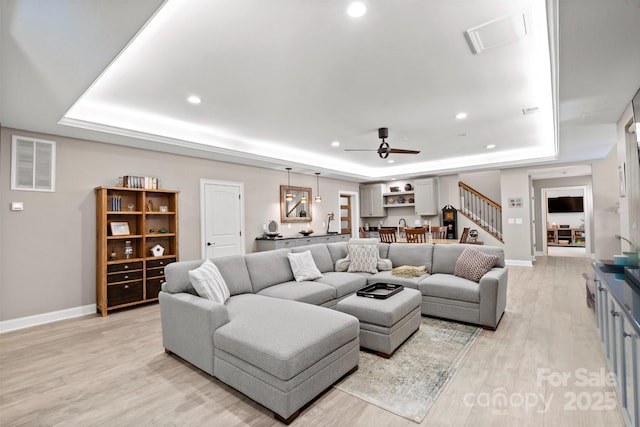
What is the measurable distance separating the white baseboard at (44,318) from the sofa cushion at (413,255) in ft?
14.7

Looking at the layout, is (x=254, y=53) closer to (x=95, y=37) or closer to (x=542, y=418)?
(x=95, y=37)

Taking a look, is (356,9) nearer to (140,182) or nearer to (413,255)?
(413,255)

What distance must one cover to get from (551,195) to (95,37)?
14383 mm

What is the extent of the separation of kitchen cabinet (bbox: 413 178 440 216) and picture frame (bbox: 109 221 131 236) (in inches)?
285

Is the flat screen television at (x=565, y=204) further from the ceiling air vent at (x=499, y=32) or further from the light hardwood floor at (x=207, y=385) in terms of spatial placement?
the ceiling air vent at (x=499, y=32)

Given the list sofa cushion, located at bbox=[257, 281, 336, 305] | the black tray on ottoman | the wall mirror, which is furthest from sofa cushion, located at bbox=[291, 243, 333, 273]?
the wall mirror

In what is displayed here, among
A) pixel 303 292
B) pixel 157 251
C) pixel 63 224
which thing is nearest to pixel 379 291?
pixel 303 292

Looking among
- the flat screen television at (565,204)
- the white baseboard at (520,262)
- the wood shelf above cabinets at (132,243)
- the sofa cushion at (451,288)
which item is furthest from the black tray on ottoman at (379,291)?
the flat screen television at (565,204)

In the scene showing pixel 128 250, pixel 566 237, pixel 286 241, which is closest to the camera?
pixel 128 250

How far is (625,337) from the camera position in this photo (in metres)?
1.68

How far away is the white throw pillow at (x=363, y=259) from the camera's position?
4.37 meters

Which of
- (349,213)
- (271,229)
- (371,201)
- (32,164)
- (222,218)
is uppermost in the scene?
(32,164)

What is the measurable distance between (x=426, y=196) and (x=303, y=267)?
5900 millimetres

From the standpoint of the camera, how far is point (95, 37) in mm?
2027
